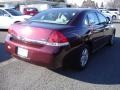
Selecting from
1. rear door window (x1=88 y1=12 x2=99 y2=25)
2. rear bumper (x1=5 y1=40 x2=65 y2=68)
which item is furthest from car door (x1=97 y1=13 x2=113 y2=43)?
rear bumper (x1=5 y1=40 x2=65 y2=68)

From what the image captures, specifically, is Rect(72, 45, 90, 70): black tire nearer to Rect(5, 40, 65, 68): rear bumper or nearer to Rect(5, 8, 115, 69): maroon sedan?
Rect(5, 8, 115, 69): maroon sedan

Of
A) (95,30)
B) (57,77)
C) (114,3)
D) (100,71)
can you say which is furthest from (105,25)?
(114,3)

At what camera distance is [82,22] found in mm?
5840

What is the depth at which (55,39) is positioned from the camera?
4.86 meters

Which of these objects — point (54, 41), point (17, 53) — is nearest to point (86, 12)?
point (54, 41)

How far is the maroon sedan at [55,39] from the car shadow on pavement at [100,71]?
239 millimetres

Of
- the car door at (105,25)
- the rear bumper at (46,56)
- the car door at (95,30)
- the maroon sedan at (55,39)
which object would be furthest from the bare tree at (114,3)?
the rear bumper at (46,56)

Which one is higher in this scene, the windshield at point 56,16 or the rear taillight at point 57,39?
the windshield at point 56,16

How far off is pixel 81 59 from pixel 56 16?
1.26 metres

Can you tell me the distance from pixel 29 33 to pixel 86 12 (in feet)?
6.38

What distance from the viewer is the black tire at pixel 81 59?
18.1ft

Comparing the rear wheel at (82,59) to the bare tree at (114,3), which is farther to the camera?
the bare tree at (114,3)

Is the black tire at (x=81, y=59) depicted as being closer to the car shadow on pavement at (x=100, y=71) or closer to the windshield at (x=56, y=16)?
the car shadow on pavement at (x=100, y=71)

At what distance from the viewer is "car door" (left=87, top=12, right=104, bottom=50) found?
630 cm
